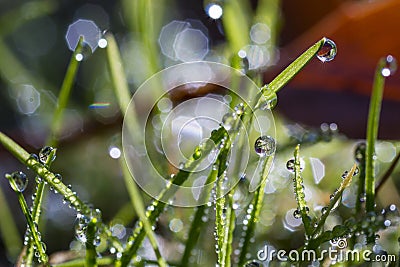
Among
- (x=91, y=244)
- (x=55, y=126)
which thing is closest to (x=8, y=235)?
(x=55, y=126)

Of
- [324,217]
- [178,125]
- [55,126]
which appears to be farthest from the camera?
[178,125]

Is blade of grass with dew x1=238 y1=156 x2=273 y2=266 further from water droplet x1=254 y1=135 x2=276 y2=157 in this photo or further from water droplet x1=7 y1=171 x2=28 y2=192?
water droplet x1=7 y1=171 x2=28 y2=192

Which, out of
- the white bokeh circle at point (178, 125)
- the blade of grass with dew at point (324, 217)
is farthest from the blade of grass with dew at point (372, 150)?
the white bokeh circle at point (178, 125)

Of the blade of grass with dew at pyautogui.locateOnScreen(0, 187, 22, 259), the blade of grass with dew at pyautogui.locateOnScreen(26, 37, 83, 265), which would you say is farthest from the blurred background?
the blade of grass with dew at pyautogui.locateOnScreen(26, 37, 83, 265)

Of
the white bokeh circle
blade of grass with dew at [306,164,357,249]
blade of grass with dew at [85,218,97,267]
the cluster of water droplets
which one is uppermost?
the white bokeh circle

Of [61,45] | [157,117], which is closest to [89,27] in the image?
[61,45]

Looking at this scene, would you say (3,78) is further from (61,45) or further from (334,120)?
(334,120)

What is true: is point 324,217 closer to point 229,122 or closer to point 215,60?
point 229,122
